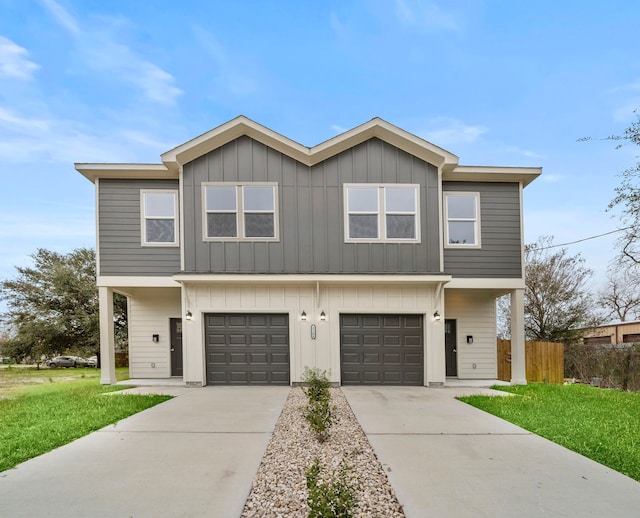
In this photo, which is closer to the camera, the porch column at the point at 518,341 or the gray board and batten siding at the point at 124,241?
the gray board and batten siding at the point at 124,241

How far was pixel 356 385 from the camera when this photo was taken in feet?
29.8

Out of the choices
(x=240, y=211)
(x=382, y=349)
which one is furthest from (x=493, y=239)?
(x=240, y=211)

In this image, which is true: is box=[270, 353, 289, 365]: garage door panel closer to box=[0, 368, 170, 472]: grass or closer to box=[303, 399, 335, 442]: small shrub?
box=[0, 368, 170, 472]: grass

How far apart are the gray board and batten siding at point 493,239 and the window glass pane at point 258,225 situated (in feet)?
15.7

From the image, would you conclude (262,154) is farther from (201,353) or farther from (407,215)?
(201,353)

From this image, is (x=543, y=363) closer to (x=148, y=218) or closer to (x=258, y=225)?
(x=258, y=225)

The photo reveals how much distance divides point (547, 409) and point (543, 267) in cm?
1088

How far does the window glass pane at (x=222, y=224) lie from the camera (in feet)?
30.0

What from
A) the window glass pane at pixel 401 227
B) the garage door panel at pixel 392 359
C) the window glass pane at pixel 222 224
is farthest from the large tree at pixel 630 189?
the window glass pane at pixel 222 224

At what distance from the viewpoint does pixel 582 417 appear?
233 inches

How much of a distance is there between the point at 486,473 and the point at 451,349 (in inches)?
292

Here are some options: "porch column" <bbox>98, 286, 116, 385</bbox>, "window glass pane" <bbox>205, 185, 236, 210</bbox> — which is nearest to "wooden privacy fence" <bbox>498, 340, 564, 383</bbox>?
"window glass pane" <bbox>205, 185, 236, 210</bbox>

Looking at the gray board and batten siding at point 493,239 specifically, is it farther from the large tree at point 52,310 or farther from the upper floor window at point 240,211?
the large tree at point 52,310

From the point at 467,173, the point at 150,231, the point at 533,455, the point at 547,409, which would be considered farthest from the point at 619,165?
the point at 150,231
